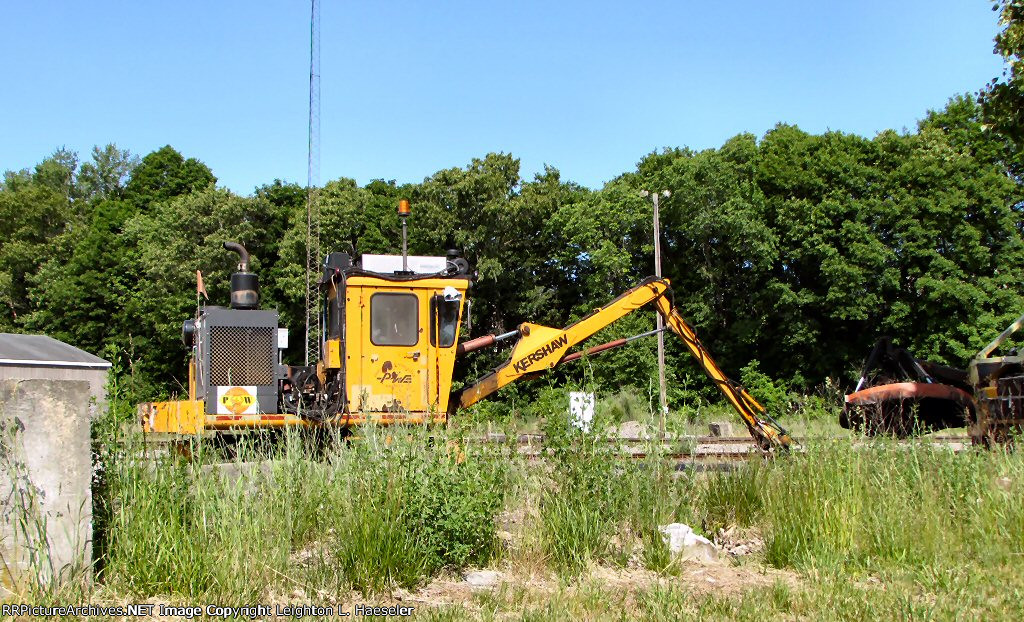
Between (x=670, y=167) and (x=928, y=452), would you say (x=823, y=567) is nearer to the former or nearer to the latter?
(x=928, y=452)

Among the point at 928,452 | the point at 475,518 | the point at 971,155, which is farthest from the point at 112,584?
the point at 971,155

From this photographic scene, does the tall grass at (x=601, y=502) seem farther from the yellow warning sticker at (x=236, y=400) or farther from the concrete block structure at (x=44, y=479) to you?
the yellow warning sticker at (x=236, y=400)

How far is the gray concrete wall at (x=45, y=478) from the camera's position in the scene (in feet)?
16.9

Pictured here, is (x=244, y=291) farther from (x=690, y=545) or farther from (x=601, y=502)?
(x=690, y=545)

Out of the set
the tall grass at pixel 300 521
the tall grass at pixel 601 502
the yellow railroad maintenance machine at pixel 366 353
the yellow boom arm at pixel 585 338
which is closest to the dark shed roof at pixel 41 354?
the yellow railroad maintenance machine at pixel 366 353

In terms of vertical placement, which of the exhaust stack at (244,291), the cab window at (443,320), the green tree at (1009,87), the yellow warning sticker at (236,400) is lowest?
the yellow warning sticker at (236,400)

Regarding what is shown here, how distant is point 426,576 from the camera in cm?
604

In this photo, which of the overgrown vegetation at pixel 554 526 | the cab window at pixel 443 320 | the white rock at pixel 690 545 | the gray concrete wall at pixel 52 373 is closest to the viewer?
the overgrown vegetation at pixel 554 526

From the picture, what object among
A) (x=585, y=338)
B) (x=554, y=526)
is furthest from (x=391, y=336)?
(x=554, y=526)

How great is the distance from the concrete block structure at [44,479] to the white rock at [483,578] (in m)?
2.35

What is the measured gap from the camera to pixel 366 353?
12188 mm

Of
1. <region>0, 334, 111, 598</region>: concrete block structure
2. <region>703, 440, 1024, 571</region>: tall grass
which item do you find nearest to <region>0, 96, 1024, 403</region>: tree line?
<region>703, 440, 1024, 571</region>: tall grass

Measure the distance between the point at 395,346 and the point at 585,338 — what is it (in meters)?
2.91

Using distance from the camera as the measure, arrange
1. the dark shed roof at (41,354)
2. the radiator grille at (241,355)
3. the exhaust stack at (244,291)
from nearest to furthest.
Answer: the dark shed roof at (41,354) < the radiator grille at (241,355) < the exhaust stack at (244,291)
